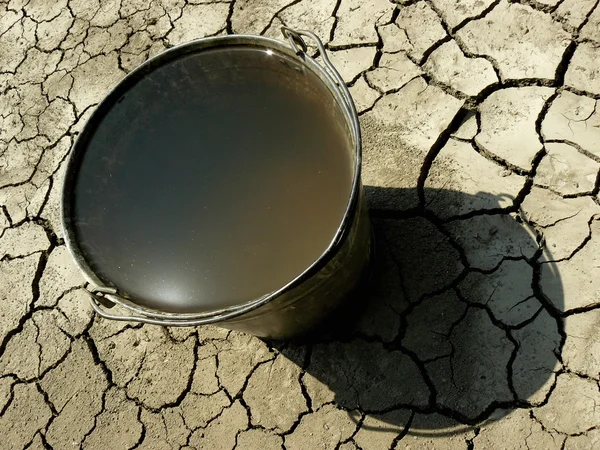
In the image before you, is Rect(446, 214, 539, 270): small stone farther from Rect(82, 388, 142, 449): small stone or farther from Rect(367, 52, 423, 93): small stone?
Rect(82, 388, 142, 449): small stone

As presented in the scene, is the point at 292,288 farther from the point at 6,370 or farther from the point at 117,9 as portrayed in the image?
the point at 117,9

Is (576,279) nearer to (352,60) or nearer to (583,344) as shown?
(583,344)

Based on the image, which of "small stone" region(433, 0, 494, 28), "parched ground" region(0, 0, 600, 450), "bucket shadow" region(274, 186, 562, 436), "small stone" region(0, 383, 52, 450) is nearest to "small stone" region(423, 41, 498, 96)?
"parched ground" region(0, 0, 600, 450)

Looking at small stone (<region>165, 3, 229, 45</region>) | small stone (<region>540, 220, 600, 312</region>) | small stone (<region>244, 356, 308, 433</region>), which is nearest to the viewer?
small stone (<region>540, 220, 600, 312</region>)

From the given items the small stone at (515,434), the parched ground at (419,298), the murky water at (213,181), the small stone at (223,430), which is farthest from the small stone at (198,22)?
the small stone at (515,434)

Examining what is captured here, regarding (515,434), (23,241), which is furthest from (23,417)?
(515,434)

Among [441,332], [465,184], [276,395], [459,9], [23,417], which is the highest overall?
[459,9]
